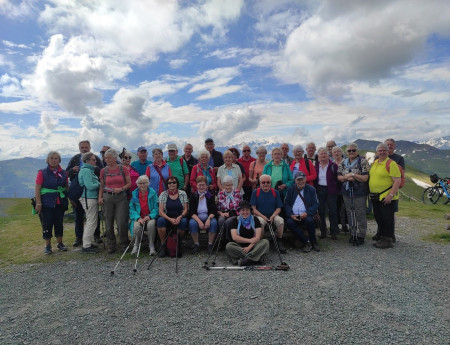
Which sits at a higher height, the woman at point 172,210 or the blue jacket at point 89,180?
the blue jacket at point 89,180

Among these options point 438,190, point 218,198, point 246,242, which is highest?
point 218,198

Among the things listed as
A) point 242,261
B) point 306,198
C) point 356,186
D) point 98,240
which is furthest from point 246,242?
point 98,240

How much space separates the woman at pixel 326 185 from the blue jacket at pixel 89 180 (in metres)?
7.79

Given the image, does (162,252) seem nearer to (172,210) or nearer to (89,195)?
(172,210)

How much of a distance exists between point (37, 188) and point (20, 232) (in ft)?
20.6

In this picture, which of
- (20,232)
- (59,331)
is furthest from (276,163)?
(20,232)

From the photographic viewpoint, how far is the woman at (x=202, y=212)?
28.3 ft

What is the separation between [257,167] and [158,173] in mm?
3587

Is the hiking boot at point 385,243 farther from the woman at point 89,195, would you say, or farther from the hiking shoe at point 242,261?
the woman at point 89,195

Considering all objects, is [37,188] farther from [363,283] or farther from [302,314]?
[363,283]

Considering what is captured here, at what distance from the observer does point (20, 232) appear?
12953mm

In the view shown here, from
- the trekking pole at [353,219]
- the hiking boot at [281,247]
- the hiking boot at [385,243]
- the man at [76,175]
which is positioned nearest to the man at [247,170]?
the hiking boot at [281,247]

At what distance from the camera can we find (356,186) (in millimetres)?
9016

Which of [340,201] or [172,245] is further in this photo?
[340,201]
